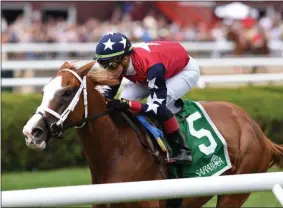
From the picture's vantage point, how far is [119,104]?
5.05 meters

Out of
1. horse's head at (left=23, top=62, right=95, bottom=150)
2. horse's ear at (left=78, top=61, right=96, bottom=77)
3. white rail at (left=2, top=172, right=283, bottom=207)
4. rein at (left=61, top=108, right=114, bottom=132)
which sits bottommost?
rein at (left=61, top=108, right=114, bottom=132)

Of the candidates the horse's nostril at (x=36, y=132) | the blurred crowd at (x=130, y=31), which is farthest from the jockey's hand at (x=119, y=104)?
the blurred crowd at (x=130, y=31)

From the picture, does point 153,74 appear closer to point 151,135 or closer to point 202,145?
point 151,135

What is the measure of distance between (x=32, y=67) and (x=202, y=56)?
18.2 feet

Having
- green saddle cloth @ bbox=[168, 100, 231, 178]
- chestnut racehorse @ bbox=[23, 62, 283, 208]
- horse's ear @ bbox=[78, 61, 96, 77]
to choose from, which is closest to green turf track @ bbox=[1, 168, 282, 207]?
green saddle cloth @ bbox=[168, 100, 231, 178]

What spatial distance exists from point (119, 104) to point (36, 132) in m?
0.67

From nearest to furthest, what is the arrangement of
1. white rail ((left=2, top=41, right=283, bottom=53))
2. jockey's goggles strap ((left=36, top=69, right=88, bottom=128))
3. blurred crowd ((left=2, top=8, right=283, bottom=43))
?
jockey's goggles strap ((left=36, top=69, right=88, bottom=128)) → white rail ((left=2, top=41, right=283, bottom=53)) → blurred crowd ((left=2, top=8, right=283, bottom=43))

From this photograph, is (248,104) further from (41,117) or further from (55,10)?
(55,10)

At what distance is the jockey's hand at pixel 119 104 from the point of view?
502cm

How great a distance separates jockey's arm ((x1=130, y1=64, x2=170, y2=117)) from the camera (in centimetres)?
498

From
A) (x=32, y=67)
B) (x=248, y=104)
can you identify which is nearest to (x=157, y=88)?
(x=248, y=104)

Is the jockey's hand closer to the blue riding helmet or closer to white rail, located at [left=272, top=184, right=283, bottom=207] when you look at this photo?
the blue riding helmet

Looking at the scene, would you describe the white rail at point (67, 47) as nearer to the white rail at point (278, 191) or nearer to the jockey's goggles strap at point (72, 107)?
the jockey's goggles strap at point (72, 107)

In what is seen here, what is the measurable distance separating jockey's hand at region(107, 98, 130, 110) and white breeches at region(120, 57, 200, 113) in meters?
0.39
